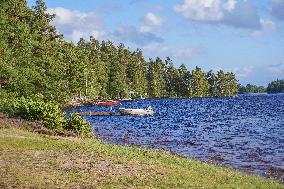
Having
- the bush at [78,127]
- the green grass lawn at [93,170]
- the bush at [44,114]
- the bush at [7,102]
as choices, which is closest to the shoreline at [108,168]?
the green grass lawn at [93,170]

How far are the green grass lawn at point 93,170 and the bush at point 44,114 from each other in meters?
11.2

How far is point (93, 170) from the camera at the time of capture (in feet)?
68.0

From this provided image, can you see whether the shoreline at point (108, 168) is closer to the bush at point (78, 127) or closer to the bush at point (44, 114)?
the bush at point (78, 127)

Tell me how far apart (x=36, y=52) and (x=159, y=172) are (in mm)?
47829

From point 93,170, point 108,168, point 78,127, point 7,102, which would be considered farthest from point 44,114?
point 93,170

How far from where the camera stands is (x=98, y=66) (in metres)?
166

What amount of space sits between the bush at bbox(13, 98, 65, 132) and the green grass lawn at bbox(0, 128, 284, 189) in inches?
439

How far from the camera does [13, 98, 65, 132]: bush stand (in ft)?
130

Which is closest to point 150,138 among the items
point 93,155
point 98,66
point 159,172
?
point 93,155

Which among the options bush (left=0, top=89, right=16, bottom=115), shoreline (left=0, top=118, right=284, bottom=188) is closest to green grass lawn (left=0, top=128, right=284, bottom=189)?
shoreline (left=0, top=118, right=284, bottom=188)

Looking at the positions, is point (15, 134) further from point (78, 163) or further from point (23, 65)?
point (23, 65)

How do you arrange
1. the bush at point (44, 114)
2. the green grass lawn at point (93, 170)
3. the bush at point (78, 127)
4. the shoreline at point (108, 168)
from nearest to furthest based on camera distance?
the green grass lawn at point (93, 170) → the shoreline at point (108, 168) → the bush at point (78, 127) → the bush at point (44, 114)

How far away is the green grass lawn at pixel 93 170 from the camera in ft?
60.2

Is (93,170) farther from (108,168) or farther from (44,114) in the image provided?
(44,114)
